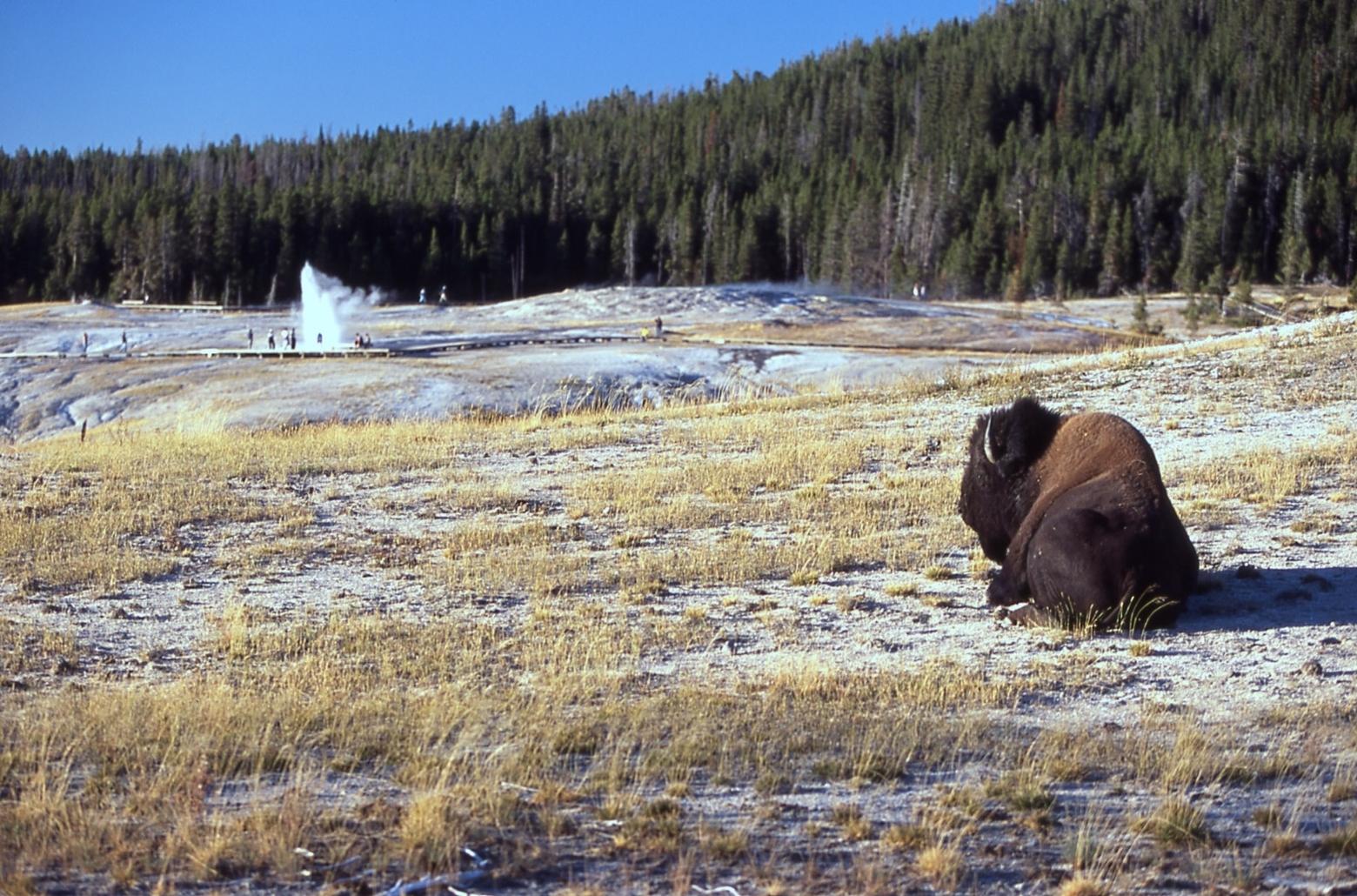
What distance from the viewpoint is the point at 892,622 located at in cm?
921

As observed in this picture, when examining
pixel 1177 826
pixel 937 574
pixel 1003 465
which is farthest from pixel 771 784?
pixel 937 574

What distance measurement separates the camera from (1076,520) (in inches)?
332

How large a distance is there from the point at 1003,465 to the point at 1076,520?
119 cm

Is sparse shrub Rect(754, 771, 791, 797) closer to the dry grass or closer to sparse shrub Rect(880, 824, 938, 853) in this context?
the dry grass

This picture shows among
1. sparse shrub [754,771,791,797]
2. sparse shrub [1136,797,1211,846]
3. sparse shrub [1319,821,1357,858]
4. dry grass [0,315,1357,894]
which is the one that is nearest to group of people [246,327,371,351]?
dry grass [0,315,1357,894]

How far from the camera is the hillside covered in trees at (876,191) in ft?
278

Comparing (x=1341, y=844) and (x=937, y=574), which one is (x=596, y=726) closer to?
(x=1341, y=844)

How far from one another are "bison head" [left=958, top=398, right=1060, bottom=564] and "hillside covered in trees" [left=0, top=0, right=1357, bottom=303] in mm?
63754

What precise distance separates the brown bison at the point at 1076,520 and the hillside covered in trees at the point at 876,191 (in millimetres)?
63835

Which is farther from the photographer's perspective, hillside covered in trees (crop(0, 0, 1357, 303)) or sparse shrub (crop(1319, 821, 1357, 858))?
hillside covered in trees (crop(0, 0, 1357, 303))

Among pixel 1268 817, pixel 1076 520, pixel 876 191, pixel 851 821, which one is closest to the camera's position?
pixel 851 821

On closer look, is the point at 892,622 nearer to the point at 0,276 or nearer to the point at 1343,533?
the point at 1343,533

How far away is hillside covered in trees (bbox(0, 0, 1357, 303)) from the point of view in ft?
278

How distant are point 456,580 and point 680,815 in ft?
18.3
